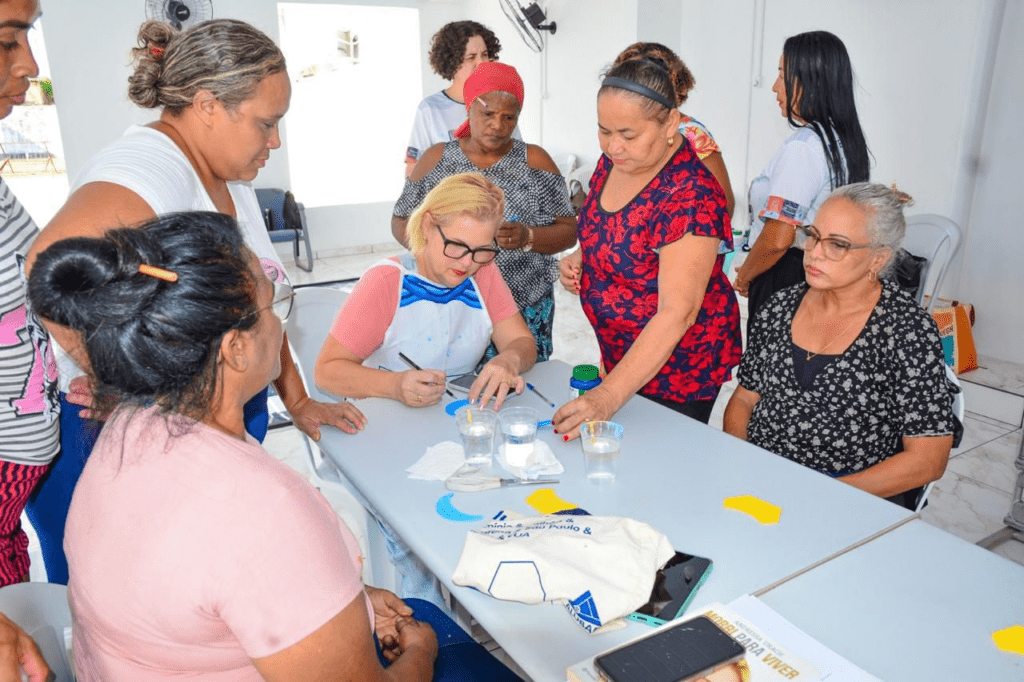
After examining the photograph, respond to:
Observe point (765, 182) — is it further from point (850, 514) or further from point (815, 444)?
point (850, 514)

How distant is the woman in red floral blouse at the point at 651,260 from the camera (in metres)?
1.95

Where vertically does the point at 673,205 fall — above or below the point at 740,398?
above

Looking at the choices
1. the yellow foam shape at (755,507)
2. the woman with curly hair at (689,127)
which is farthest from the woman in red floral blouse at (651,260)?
the woman with curly hair at (689,127)

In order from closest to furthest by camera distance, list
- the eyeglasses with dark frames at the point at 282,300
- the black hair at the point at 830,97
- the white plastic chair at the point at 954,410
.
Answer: the eyeglasses with dark frames at the point at 282,300, the white plastic chair at the point at 954,410, the black hair at the point at 830,97

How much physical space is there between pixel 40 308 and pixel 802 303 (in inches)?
70.9

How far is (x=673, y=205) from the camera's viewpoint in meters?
2.00

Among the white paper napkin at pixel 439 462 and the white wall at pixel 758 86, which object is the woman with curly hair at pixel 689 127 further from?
the white wall at pixel 758 86

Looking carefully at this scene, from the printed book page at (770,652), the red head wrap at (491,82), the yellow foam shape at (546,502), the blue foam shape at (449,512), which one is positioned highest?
the red head wrap at (491,82)

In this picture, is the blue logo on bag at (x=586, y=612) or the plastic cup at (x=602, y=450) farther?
the plastic cup at (x=602, y=450)

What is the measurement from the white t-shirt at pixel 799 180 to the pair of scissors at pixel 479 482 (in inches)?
67.0

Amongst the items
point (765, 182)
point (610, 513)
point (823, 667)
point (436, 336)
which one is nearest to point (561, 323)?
point (765, 182)

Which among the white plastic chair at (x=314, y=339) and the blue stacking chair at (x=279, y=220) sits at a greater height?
the white plastic chair at (x=314, y=339)

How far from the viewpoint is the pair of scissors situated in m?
1.63

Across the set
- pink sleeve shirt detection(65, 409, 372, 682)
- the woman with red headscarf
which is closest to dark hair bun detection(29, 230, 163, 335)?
pink sleeve shirt detection(65, 409, 372, 682)
